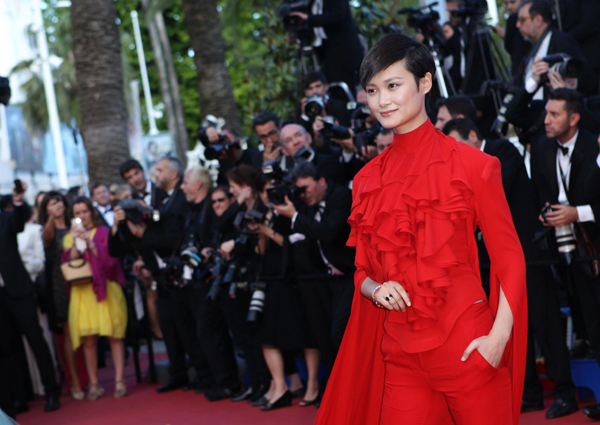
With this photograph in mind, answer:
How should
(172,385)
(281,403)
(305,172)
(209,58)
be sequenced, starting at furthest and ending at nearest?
1. (209,58)
2. (172,385)
3. (281,403)
4. (305,172)

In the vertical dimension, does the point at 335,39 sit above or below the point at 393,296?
above

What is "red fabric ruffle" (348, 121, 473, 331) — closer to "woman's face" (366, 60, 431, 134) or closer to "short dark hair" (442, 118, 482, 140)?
"woman's face" (366, 60, 431, 134)

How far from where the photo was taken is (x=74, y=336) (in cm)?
813

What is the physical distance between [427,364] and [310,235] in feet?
10.3

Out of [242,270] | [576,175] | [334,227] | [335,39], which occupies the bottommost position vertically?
[242,270]

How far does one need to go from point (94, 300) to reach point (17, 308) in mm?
785

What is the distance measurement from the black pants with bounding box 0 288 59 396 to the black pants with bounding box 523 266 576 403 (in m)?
4.90

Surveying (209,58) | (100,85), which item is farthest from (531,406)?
(209,58)

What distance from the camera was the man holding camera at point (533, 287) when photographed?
17.3 ft

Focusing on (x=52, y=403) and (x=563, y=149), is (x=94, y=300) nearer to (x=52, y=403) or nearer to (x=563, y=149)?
(x=52, y=403)

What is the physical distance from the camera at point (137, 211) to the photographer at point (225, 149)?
31.1 inches

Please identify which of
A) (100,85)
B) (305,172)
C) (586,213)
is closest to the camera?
(586,213)

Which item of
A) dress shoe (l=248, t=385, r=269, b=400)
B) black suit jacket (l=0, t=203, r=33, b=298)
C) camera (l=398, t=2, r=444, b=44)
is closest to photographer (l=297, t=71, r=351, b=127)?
camera (l=398, t=2, r=444, b=44)

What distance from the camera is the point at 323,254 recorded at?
5.99 meters
